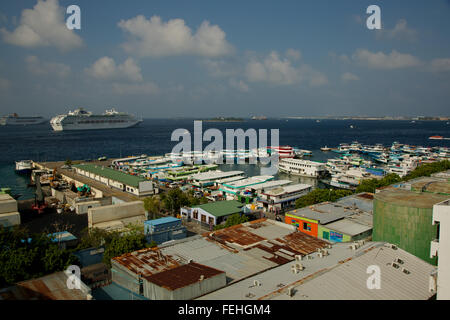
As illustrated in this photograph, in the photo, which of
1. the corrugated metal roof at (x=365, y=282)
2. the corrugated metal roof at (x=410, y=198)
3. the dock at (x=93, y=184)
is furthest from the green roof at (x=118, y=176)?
the corrugated metal roof at (x=365, y=282)

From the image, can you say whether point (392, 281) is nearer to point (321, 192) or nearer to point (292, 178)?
point (321, 192)

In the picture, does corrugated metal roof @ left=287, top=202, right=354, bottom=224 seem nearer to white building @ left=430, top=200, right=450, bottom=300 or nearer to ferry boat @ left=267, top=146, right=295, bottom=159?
white building @ left=430, top=200, right=450, bottom=300

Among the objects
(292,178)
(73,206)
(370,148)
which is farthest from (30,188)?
(370,148)

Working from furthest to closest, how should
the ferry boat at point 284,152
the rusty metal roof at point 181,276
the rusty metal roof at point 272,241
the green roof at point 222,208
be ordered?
the ferry boat at point 284,152 < the green roof at point 222,208 < the rusty metal roof at point 272,241 < the rusty metal roof at point 181,276

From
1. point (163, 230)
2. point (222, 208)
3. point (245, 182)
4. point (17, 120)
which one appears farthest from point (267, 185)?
point (17, 120)

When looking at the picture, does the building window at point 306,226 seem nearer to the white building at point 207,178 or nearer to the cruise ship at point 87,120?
the white building at point 207,178

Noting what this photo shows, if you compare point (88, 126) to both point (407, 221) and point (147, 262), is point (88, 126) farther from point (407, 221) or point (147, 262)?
point (407, 221)

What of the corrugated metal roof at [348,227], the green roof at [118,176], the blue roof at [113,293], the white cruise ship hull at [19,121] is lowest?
the blue roof at [113,293]
